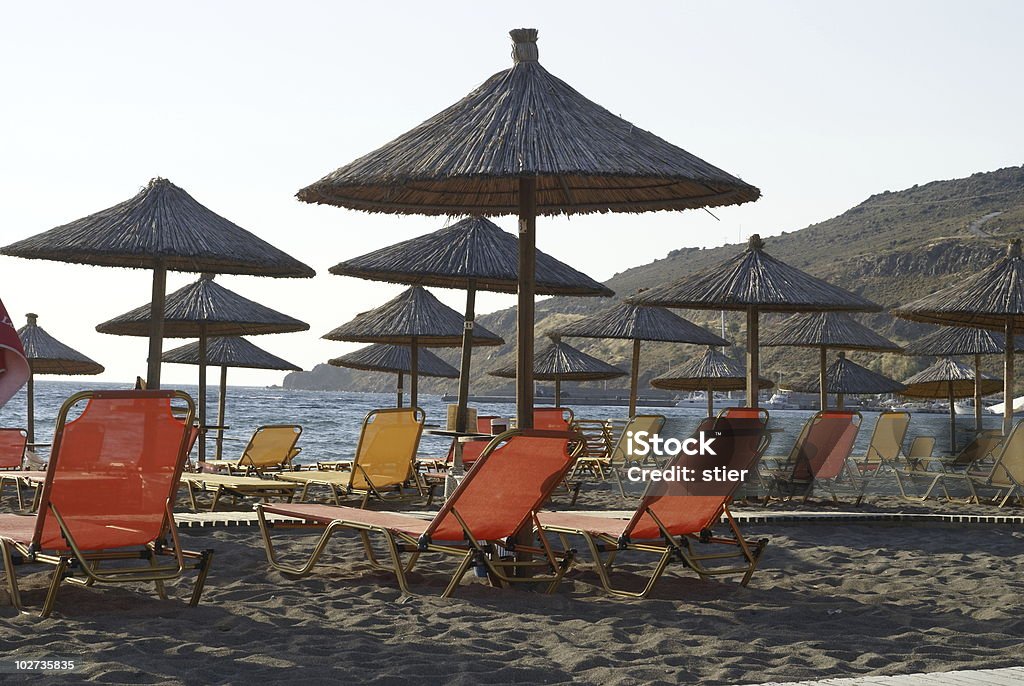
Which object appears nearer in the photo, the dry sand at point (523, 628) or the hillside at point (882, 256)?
the dry sand at point (523, 628)

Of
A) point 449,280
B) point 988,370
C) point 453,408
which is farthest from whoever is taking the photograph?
point 988,370

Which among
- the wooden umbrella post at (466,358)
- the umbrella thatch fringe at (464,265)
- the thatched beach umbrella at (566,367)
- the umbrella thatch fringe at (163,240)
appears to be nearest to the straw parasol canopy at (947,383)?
the thatched beach umbrella at (566,367)

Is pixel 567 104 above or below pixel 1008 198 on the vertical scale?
below

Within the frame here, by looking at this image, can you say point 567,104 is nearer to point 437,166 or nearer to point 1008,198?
point 437,166

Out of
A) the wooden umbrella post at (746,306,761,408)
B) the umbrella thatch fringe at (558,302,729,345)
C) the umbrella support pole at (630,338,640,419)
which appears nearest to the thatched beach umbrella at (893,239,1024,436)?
the wooden umbrella post at (746,306,761,408)

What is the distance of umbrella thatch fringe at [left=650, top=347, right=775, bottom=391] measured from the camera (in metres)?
20.7

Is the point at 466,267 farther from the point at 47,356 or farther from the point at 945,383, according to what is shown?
the point at 945,383

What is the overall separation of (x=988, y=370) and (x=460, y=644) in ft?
275

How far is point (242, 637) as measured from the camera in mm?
4402

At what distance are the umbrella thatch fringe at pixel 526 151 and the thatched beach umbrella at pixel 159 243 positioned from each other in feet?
6.91

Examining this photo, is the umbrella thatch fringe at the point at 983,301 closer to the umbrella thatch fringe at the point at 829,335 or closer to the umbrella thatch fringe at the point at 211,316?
the umbrella thatch fringe at the point at 829,335

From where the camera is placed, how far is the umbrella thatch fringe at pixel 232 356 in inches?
704

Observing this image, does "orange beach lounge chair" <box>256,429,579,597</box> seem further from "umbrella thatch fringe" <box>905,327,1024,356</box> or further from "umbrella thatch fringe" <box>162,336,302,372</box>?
"umbrella thatch fringe" <box>905,327,1024,356</box>

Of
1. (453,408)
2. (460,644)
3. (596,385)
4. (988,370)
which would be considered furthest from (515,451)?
(596,385)
